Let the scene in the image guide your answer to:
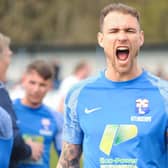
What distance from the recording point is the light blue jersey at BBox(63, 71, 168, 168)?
5840mm

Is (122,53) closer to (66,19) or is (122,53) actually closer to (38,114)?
(38,114)

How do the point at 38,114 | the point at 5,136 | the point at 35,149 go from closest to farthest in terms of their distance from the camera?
the point at 5,136, the point at 35,149, the point at 38,114

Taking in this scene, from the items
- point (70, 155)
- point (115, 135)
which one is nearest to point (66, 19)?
point (70, 155)

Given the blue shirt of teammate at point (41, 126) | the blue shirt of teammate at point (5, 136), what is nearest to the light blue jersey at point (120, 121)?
the blue shirt of teammate at point (5, 136)

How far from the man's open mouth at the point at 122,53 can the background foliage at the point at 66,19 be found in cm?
4164

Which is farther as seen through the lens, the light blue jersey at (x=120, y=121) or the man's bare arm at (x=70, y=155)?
the man's bare arm at (x=70, y=155)

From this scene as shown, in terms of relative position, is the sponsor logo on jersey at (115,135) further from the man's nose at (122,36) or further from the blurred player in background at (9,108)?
the blurred player in background at (9,108)

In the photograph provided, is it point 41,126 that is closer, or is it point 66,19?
point 41,126

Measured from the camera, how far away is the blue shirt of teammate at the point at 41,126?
9102 millimetres

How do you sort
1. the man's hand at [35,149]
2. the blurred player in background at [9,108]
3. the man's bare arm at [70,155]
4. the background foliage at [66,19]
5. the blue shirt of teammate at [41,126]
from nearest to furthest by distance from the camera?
the man's bare arm at [70,155] < the blurred player in background at [9,108] < the man's hand at [35,149] < the blue shirt of teammate at [41,126] < the background foliage at [66,19]

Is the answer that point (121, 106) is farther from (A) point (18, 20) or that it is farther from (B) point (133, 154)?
(A) point (18, 20)

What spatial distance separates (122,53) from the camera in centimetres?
596

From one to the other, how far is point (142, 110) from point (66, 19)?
150 ft

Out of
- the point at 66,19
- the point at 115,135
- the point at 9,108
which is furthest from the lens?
the point at 66,19
